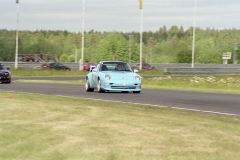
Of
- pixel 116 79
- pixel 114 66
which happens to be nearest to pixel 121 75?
pixel 116 79

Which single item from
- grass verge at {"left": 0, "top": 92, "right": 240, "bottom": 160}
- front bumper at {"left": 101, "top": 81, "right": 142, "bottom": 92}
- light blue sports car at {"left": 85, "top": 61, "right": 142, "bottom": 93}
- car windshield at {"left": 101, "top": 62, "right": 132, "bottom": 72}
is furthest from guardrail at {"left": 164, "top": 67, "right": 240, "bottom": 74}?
grass verge at {"left": 0, "top": 92, "right": 240, "bottom": 160}

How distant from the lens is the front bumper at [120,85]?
2400cm

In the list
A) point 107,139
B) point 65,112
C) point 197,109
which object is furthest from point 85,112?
point 197,109

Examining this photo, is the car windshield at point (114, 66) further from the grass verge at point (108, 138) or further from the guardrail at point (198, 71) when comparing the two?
the guardrail at point (198, 71)

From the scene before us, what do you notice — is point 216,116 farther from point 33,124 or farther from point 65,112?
point 33,124

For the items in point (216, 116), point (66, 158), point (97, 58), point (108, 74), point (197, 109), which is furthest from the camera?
point (97, 58)

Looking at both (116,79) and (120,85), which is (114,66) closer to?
(116,79)

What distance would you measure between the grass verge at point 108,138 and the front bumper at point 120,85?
42.8 feet

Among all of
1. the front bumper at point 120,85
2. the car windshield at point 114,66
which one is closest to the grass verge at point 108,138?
the front bumper at point 120,85

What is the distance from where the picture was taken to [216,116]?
555 inches

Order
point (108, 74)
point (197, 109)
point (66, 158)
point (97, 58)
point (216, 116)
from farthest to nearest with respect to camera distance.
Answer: point (97, 58) < point (108, 74) < point (197, 109) < point (216, 116) < point (66, 158)

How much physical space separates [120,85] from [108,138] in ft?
50.7

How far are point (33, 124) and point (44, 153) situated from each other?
1.84m

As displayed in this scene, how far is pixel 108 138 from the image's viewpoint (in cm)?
858
